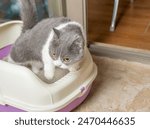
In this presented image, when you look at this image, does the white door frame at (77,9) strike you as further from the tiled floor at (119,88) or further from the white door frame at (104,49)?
the tiled floor at (119,88)

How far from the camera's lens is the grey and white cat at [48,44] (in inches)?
45.6

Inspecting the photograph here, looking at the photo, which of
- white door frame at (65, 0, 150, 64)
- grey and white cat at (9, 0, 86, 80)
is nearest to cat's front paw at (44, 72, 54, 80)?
grey and white cat at (9, 0, 86, 80)

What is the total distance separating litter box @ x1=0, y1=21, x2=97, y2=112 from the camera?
1.19 m

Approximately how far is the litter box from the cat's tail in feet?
0.95

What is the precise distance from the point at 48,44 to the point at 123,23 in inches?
40.3

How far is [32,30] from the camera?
1.37 meters

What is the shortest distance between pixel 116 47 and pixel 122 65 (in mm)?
160

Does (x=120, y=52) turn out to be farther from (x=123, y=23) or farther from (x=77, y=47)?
(x=77, y=47)

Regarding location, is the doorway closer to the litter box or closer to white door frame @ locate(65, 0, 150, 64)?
white door frame @ locate(65, 0, 150, 64)

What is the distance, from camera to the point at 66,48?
1145mm

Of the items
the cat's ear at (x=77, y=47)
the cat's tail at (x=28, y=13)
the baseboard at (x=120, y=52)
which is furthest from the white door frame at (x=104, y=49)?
the cat's ear at (x=77, y=47)

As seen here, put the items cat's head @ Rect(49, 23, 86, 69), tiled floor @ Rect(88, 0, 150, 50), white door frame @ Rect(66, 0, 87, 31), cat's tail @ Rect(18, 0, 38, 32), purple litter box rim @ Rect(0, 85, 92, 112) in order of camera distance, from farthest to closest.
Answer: tiled floor @ Rect(88, 0, 150, 50) → white door frame @ Rect(66, 0, 87, 31) → cat's tail @ Rect(18, 0, 38, 32) → purple litter box rim @ Rect(0, 85, 92, 112) → cat's head @ Rect(49, 23, 86, 69)

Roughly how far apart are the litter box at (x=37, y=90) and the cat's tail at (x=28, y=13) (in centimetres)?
29

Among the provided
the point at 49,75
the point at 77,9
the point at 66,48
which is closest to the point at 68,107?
the point at 49,75
